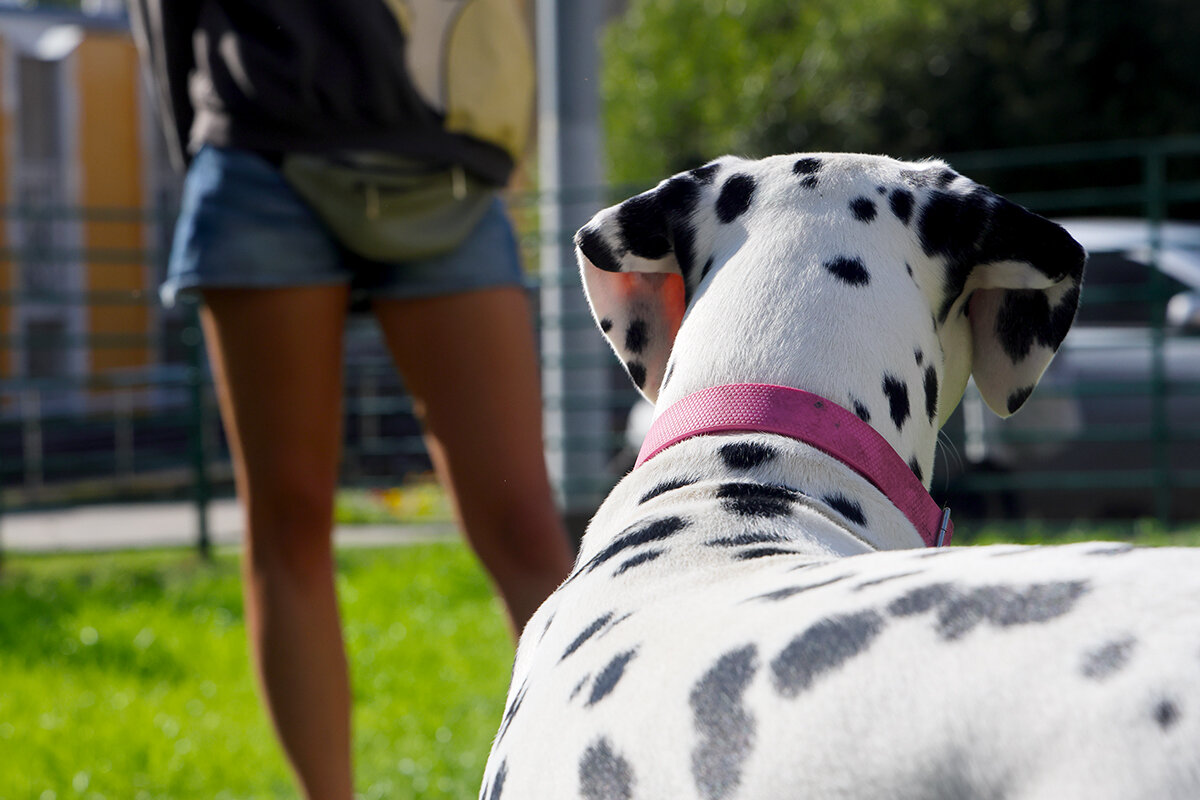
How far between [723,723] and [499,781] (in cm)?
32

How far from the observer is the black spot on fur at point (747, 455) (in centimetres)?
140

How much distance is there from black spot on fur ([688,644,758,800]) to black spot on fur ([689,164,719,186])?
788mm

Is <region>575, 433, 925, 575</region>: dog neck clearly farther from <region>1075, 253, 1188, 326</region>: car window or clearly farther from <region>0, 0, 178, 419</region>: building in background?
<region>0, 0, 178, 419</region>: building in background

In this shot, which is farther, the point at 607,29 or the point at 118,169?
the point at 607,29

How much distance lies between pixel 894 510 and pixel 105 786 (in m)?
2.27

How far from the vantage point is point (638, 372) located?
182cm

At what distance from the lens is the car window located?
21.5 ft

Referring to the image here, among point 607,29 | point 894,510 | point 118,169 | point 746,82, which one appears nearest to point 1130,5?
point 746,82

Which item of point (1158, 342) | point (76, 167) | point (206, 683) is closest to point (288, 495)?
point (206, 683)

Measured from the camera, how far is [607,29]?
1873cm

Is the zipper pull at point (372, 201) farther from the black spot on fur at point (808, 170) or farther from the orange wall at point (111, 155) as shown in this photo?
the orange wall at point (111, 155)

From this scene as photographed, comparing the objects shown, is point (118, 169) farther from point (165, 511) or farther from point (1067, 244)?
point (1067, 244)

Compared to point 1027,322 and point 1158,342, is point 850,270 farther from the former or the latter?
point 1158,342

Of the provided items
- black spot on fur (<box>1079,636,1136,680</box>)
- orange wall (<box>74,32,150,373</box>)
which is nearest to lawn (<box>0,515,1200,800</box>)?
black spot on fur (<box>1079,636,1136,680</box>)
